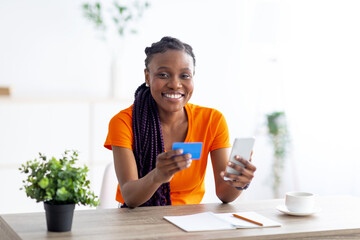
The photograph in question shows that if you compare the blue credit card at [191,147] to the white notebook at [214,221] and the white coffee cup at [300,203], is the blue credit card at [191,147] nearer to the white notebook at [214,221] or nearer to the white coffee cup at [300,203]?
the white notebook at [214,221]

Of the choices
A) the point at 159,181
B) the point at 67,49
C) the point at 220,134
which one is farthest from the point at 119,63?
the point at 159,181

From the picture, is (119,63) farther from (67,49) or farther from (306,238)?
(306,238)

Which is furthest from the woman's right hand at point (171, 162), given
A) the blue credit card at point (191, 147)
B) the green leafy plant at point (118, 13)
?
the green leafy plant at point (118, 13)

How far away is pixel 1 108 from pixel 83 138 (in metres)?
0.60

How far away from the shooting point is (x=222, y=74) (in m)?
4.72

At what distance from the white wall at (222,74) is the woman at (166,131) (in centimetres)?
150

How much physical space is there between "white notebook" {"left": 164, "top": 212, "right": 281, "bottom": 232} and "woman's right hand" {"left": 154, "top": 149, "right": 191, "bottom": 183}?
164mm

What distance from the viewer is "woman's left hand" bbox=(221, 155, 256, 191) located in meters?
2.11

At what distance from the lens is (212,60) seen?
4.67 m

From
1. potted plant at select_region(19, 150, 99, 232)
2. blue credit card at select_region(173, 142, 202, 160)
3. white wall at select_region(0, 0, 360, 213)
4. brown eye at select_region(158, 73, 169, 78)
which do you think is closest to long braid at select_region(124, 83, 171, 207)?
brown eye at select_region(158, 73, 169, 78)

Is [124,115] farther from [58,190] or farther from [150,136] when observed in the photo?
[58,190]

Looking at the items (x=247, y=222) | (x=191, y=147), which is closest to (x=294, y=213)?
(x=247, y=222)

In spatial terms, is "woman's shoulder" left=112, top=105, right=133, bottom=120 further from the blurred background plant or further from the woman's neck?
the blurred background plant

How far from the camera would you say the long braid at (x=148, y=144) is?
241 centimetres
